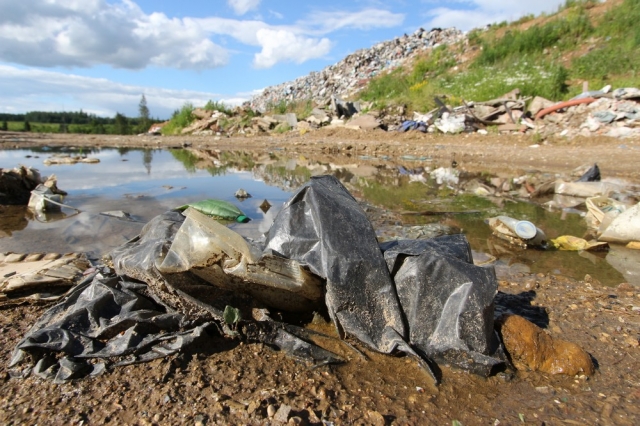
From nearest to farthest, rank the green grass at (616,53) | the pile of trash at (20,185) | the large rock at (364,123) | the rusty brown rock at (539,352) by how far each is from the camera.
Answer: the rusty brown rock at (539,352)
the pile of trash at (20,185)
the green grass at (616,53)
the large rock at (364,123)

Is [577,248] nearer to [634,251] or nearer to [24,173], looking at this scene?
[634,251]

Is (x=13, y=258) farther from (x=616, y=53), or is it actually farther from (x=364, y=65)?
(x=364, y=65)

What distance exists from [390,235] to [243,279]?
2246mm

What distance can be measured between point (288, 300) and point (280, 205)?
3.38 metres

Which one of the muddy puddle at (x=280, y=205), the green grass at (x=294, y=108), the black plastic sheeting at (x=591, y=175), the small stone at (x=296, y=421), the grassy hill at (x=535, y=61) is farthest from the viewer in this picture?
the green grass at (x=294, y=108)

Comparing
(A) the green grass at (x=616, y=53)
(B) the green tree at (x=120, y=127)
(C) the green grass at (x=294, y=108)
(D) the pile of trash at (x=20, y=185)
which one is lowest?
(D) the pile of trash at (x=20, y=185)

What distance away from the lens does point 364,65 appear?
75.8ft

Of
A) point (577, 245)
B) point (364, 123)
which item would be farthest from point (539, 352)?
point (364, 123)

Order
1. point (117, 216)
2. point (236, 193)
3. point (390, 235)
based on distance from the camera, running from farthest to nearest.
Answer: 1. point (236, 193)
2. point (117, 216)
3. point (390, 235)

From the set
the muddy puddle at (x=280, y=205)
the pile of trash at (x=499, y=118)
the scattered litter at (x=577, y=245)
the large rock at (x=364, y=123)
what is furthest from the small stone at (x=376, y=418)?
the large rock at (x=364, y=123)

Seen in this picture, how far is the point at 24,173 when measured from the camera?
4.92 meters

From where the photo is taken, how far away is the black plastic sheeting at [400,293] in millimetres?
1663

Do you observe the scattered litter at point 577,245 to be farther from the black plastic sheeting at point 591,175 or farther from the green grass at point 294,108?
the green grass at point 294,108

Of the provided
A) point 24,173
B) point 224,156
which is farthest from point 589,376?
point 224,156
